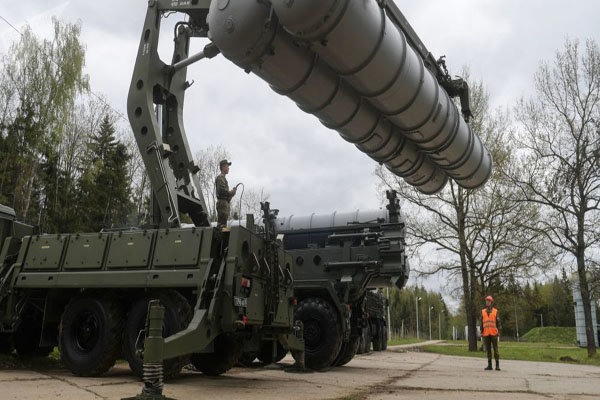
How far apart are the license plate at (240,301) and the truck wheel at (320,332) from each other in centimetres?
325

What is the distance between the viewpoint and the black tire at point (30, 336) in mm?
7883

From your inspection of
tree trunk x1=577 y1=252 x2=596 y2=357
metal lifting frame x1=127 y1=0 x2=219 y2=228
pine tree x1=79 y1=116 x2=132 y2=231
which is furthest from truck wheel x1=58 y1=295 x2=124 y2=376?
pine tree x1=79 y1=116 x2=132 y2=231

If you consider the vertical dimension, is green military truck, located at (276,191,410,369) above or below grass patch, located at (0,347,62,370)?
above

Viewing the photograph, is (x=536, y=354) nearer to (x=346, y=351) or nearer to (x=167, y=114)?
(x=346, y=351)

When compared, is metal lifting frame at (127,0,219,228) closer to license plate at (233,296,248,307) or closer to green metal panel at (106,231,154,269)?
green metal panel at (106,231,154,269)

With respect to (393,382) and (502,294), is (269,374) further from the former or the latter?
(502,294)

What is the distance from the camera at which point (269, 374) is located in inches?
317

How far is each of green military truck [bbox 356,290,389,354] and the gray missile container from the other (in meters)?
5.48

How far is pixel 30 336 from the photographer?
26.7ft

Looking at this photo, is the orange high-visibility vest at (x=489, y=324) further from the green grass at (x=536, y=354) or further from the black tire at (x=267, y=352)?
the black tire at (x=267, y=352)

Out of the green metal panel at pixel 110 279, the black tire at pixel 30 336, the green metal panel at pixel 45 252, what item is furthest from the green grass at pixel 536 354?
the green metal panel at pixel 45 252

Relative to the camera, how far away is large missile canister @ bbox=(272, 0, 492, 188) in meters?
4.17

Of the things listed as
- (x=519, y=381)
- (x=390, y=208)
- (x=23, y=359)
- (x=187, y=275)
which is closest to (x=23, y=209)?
(x=23, y=359)

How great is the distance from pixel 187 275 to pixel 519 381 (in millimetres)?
5274
